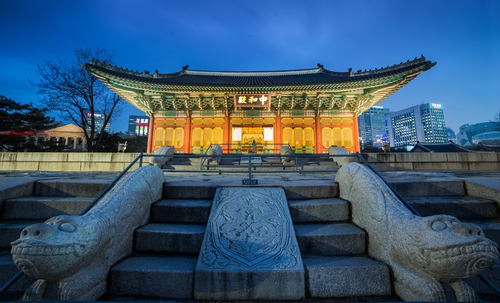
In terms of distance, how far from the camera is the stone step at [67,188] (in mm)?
3592

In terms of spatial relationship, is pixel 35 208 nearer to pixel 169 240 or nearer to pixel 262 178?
pixel 169 240

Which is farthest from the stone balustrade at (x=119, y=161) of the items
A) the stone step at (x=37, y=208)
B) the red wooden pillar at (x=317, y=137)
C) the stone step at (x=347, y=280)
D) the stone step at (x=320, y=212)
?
the stone step at (x=347, y=280)

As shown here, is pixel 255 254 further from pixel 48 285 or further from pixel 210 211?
pixel 48 285

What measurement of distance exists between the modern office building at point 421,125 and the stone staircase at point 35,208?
12476cm

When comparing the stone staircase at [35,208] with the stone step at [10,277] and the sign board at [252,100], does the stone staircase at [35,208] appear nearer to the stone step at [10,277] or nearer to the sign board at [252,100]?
the stone step at [10,277]

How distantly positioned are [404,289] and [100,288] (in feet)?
10.5

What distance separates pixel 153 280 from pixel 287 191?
235cm

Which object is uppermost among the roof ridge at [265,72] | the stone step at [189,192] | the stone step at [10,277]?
the roof ridge at [265,72]

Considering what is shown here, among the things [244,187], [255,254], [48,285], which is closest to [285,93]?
[244,187]

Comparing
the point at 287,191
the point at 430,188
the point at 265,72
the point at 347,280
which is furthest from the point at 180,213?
the point at 265,72

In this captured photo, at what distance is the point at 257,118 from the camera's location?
53.9 feet

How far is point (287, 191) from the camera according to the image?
3398 mm

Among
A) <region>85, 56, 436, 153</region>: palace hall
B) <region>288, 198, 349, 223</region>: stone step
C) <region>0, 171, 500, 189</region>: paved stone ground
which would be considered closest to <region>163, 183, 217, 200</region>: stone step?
<region>0, 171, 500, 189</region>: paved stone ground

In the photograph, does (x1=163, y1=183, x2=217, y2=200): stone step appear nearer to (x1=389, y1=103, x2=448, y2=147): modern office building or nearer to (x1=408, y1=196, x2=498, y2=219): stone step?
(x1=408, y1=196, x2=498, y2=219): stone step
